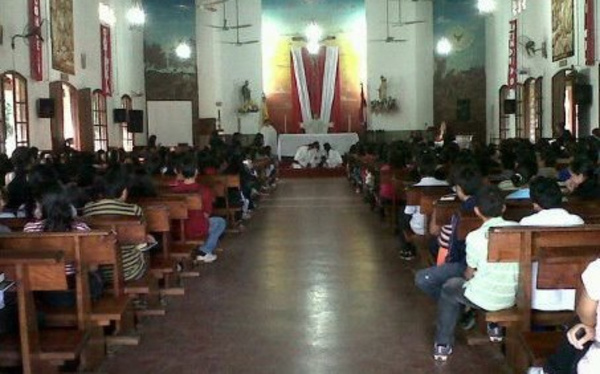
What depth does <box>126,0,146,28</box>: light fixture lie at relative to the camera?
19.6 metres

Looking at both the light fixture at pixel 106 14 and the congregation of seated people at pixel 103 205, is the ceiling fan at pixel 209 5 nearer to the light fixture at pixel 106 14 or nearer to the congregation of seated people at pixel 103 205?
the light fixture at pixel 106 14

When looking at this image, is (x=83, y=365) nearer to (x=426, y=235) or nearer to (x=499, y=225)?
(x=499, y=225)

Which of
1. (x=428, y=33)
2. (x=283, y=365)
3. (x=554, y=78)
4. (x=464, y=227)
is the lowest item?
(x=283, y=365)

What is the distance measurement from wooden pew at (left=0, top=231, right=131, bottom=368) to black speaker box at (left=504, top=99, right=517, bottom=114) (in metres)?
16.7

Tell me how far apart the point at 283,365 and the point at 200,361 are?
0.49 m

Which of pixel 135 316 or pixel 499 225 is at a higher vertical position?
pixel 499 225

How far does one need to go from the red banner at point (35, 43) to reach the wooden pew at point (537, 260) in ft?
37.8

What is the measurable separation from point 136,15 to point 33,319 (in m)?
16.6

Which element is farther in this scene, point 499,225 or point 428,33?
point 428,33

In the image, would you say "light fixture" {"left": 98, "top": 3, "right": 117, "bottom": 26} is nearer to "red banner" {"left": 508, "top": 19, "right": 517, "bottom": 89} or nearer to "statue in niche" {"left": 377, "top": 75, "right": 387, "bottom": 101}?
"statue in niche" {"left": 377, "top": 75, "right": 387, "bottom": 101}

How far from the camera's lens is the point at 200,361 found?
468 centimetres

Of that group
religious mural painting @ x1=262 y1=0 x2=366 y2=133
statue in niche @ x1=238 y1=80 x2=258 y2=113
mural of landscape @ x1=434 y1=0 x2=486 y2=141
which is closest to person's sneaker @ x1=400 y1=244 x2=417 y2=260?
mural of landscape @ x1=434 y1=0 x2=486 y2=141

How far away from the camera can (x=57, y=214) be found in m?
4.45

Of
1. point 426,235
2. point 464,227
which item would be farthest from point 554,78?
point 464,227
